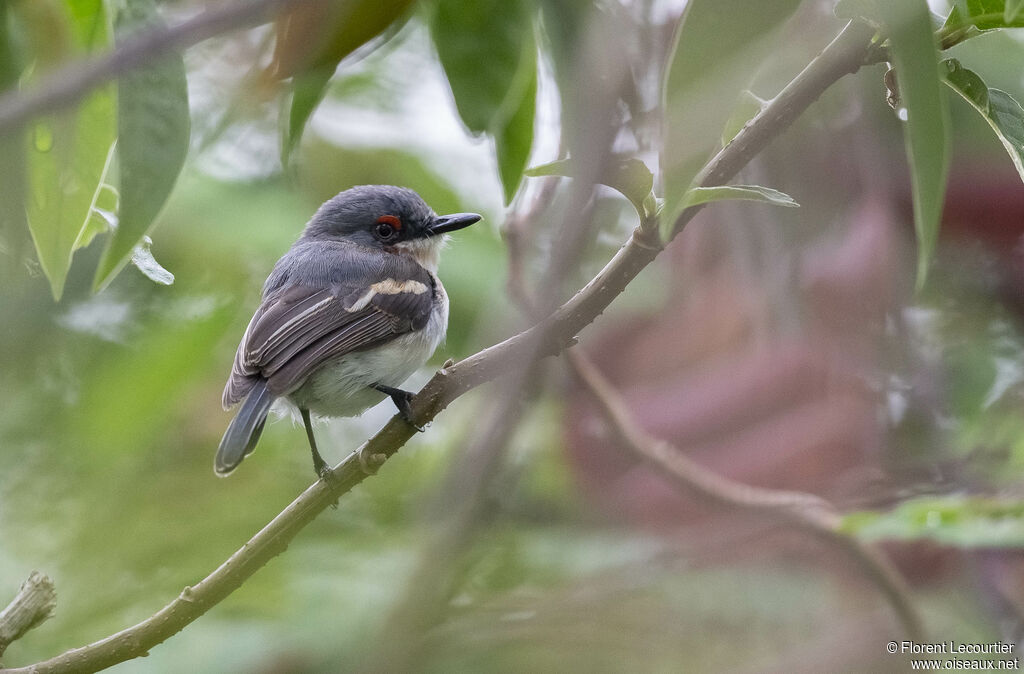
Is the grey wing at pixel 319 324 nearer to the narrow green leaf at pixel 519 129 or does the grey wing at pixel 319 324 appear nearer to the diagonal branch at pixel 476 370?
the diagonal branch at pixel 476 370

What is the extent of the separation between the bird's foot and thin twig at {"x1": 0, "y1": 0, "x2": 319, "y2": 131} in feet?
4.35

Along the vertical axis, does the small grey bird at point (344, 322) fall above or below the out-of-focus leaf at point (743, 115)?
above

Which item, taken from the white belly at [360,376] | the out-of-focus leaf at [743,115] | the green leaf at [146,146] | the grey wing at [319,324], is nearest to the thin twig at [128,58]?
the green leaf at [146,146]

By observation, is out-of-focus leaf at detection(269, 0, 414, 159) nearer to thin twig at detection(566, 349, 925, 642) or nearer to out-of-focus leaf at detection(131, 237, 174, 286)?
out-of-focus leaf at detection(131, 237, 174, 286)

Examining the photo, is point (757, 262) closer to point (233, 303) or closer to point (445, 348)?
point (445, 348)

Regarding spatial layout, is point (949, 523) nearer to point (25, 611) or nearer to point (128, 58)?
point (25, 611)

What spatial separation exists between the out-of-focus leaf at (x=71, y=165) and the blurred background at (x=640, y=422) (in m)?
1.63

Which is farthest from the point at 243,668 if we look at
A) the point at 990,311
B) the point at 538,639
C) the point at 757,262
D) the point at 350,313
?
the point at 990,311

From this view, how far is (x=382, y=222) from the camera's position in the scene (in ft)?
13.2

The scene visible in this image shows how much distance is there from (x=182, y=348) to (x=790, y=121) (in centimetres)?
237

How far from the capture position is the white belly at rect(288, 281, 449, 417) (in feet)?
10.7

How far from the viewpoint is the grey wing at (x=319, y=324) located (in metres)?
3.04

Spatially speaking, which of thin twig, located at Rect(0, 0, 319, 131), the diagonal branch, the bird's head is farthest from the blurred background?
thin twig, located at Rect(0, 0, 319, 131)

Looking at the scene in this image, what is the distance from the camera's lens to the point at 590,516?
12.2 ft
